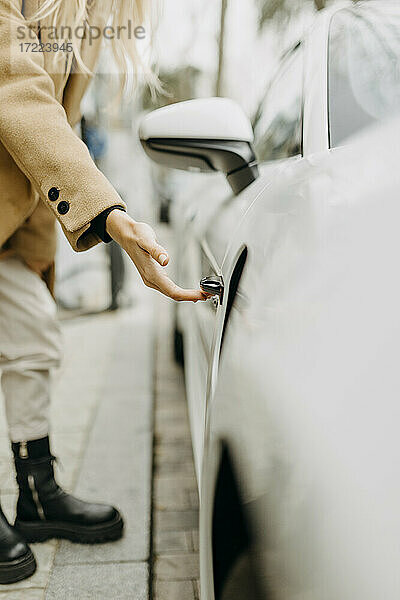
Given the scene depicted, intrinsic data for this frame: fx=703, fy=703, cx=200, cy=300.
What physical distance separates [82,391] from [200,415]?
1992mm

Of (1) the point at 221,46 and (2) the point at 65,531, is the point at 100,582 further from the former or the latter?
(1) the point at 221,46

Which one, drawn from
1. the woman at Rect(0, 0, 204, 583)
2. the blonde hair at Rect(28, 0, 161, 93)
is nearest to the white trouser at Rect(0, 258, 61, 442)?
the woman at Rect(0, 0, 204, 583)

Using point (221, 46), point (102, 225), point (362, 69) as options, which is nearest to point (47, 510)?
point (102, 225)

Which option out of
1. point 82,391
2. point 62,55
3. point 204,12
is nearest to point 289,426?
point 62,55

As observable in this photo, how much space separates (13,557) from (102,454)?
94 cm

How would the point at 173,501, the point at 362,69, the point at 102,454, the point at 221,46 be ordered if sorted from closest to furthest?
the point at 362,69, the point at 173,501, the point at 102,454, the point at 221,46

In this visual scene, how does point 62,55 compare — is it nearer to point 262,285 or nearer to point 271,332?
point 262,285

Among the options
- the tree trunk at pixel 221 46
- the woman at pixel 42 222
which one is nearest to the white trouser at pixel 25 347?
the woman at pixel 42 222

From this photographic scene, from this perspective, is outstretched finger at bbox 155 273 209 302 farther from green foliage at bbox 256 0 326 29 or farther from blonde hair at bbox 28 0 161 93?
green foliage at bbox 256 0 326 29

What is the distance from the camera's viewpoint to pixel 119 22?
1.80 metres

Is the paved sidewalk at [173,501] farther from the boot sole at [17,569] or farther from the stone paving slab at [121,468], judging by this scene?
the boot sole at [17,569]

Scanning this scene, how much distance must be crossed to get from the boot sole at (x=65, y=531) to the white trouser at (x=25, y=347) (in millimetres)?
279

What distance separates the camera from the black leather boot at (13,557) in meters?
1.90

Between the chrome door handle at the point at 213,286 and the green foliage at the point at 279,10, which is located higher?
the chrome door handle at the point at 213,286
